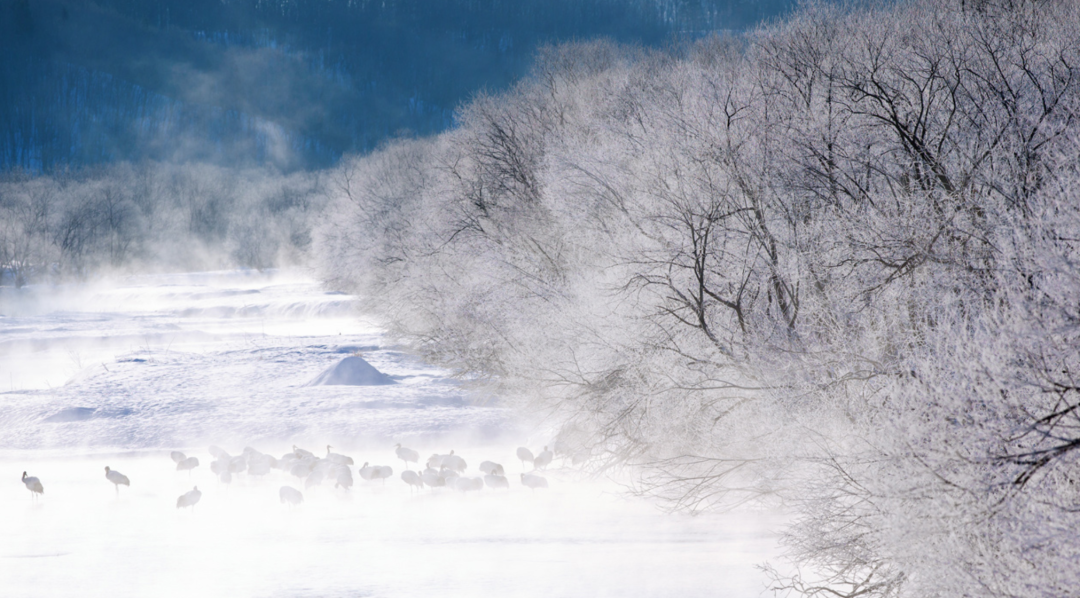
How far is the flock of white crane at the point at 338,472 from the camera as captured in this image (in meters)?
10.3

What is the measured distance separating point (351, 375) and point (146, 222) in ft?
205

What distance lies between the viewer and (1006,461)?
4617 millimetres

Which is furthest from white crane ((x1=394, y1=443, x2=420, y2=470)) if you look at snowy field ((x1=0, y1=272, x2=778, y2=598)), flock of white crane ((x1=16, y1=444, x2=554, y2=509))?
snowy field ((x1=0, y1=272, x2=778, y2=598))

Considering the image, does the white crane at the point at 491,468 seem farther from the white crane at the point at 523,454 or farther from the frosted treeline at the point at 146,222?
the frosted treeline at the point at 146,222

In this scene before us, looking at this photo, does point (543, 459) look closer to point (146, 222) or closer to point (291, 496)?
point (291, 496)

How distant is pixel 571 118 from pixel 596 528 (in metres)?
14.0

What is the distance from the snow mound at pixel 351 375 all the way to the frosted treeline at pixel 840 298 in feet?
6.53

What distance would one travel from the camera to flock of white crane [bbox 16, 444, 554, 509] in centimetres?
1030

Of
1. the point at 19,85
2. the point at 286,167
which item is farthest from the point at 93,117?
the point at 286,167

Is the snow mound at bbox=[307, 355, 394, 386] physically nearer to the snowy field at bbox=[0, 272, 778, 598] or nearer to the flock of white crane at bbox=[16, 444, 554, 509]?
the snowy field at bbox=[0, 272, 778, 598]

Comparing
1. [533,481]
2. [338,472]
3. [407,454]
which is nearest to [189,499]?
[338,472]

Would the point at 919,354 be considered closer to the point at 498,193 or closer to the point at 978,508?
the point at 978,508

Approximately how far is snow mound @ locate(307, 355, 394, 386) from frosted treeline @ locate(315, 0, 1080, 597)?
199cm

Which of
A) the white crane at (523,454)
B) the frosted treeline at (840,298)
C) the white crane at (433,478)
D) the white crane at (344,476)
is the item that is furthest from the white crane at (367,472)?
the frosted treeline at (840,298)
